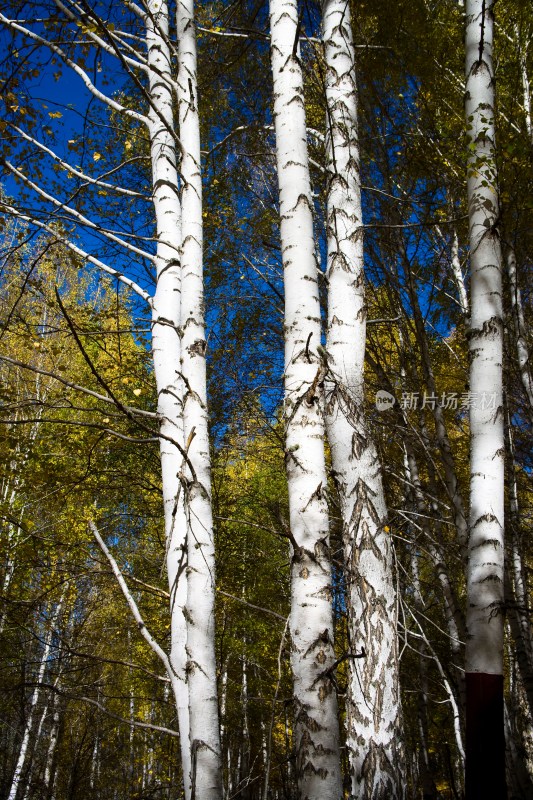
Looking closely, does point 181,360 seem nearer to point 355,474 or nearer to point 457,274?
point 355,474

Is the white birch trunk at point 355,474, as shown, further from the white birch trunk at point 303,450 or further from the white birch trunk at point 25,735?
the white birch trunk at point 25,735

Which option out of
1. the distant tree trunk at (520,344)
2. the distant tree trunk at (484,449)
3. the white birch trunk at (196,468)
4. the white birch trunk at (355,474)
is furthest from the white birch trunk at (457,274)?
the white birch trunk at (196,468)

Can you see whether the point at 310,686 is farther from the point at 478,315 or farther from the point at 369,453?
the point at 478,315

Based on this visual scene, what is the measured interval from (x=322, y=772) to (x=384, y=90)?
6.92 m

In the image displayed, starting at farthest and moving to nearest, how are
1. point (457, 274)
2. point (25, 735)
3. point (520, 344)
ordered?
point (25, 735) → point (457, 274) → point (520, 344)

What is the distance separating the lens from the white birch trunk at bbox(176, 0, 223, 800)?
1.96 metres

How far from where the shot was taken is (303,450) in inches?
78.3

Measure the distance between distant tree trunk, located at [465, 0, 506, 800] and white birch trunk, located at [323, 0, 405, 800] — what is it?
31cm

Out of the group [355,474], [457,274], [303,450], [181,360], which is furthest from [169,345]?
[457,274]

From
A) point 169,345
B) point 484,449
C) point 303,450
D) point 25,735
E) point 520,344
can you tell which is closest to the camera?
point 303,450

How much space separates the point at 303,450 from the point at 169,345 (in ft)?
3.29

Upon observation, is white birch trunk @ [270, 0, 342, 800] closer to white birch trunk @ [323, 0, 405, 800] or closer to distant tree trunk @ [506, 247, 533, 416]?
white birch trunk @ [323, 0, 405, 800]

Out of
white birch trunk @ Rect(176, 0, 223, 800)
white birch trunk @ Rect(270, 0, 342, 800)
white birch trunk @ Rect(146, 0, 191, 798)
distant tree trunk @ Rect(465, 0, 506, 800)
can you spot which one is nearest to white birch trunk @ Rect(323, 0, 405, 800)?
white birch trunk @ Rect(270, 0, 342, 800)

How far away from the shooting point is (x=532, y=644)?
5.15 m
